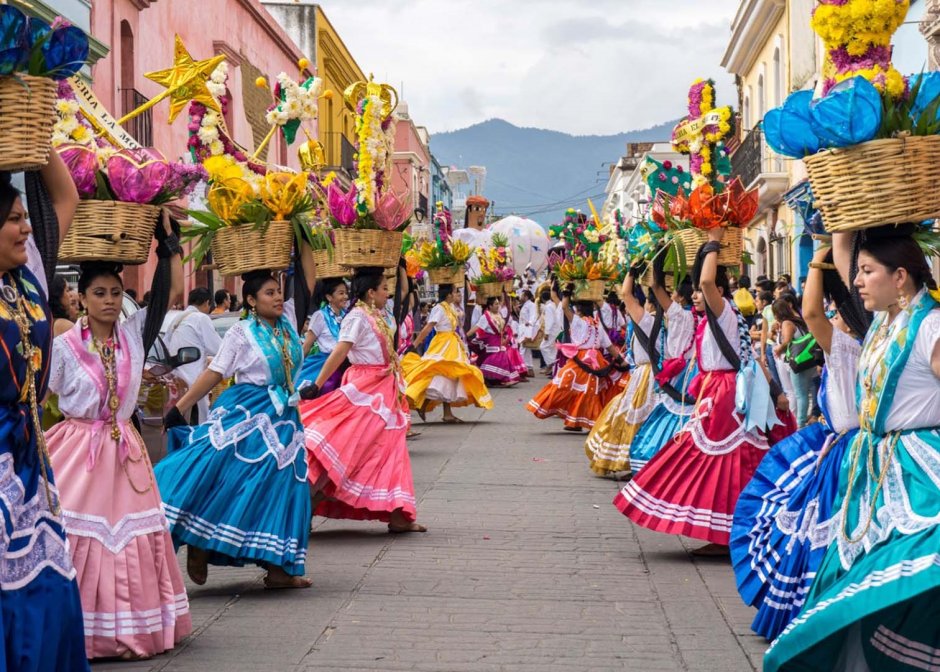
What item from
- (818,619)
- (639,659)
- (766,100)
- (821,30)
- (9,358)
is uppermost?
(766,100)

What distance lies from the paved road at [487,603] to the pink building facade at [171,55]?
34.7 ft

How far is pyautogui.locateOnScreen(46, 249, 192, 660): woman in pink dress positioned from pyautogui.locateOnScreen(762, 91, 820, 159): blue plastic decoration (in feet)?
8.67

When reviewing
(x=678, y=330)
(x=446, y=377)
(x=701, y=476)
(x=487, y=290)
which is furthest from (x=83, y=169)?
(x=487, y=290)

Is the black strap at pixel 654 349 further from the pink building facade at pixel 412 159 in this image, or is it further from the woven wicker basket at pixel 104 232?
the pink building facade at pixel 412 159

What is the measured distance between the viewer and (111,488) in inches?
248

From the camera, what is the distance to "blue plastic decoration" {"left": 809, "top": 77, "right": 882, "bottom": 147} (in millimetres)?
5117

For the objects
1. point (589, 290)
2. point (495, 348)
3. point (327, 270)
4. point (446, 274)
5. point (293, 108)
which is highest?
point (293, 108)

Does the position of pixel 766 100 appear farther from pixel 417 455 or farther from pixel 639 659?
pixel 639 659

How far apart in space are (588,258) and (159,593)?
45.2ft

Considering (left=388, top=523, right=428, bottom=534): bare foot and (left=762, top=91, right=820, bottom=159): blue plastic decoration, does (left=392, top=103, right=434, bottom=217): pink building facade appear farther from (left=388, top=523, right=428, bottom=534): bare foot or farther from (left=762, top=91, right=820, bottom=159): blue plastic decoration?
(left=762, top=91, right=820, bottom=159): blue plastic decoration

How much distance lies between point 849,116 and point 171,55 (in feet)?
72.1

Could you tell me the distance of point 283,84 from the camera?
1043 centimetres

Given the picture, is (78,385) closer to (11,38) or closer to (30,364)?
(30,364)

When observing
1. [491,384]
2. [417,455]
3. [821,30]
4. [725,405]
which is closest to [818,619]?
[821,30]
